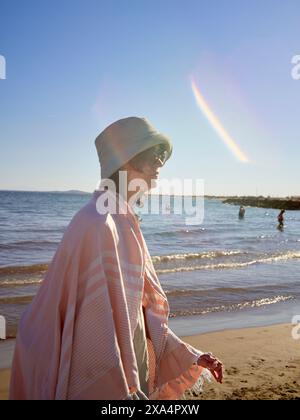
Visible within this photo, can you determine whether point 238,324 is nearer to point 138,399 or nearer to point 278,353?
point 278,353

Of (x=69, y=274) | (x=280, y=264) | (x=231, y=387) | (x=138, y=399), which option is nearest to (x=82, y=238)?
(x=69, y=274)

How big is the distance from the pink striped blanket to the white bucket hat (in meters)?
0.21

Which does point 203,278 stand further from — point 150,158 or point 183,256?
point 150,158

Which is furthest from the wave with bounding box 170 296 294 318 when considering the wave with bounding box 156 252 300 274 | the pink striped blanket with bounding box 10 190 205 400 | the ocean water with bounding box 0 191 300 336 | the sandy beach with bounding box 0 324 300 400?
the pink striped blanket with bounding box 10 190 205 400

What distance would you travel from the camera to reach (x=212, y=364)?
107 inches

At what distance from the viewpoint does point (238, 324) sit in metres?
8.70

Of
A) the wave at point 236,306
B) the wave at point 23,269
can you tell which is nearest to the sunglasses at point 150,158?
the wave at point 236,306

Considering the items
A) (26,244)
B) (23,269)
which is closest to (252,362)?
(23,269)

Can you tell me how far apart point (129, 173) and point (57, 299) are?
75cm

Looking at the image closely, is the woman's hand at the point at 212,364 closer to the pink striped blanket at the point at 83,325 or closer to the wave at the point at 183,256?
the pink striped blanket at the point at 83,325

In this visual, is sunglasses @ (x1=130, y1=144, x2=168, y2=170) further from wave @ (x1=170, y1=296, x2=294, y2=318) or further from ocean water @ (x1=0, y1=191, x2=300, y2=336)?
wave @ (x1=170, y1=296, x2=294, y2=318)

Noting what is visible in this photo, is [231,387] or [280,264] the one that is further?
[280,264]

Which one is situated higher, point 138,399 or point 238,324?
point 138,399

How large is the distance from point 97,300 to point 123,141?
0.83 meters
